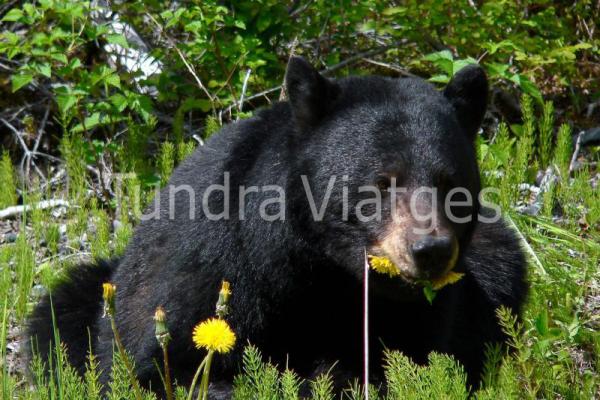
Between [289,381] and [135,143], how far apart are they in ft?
Result: 12.0

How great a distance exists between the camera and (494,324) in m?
5.09

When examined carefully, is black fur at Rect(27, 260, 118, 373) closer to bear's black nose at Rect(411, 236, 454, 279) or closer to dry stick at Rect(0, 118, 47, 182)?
bear's black nose at Rect(411, 236, 454, 279)

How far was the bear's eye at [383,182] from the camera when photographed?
12.5 ft

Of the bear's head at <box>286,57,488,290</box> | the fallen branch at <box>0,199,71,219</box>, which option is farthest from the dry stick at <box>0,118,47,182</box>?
the bear's head at <box>286,57,488,290</box>

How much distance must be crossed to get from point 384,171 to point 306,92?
19.8 inches

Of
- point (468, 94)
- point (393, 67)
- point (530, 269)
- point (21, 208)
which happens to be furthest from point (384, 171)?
point (393, 67)

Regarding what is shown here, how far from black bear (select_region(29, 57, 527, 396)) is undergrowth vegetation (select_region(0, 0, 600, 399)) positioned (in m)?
0.75

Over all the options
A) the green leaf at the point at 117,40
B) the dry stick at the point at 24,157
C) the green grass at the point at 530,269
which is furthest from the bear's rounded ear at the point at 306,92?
the dry stick at the point at 24,157

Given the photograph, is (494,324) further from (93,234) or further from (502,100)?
(502,100)

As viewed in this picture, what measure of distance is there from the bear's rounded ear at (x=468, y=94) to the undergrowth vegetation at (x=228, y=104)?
105cm

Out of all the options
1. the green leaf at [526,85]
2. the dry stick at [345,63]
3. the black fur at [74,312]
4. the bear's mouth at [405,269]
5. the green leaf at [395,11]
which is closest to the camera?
the bear's mouth at [405,269]

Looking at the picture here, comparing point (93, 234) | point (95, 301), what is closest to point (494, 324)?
point (95, 301)

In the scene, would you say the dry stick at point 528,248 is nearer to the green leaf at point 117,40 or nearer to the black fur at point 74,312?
the black fur at point 74,312

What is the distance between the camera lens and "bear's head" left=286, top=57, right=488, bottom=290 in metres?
3.68
